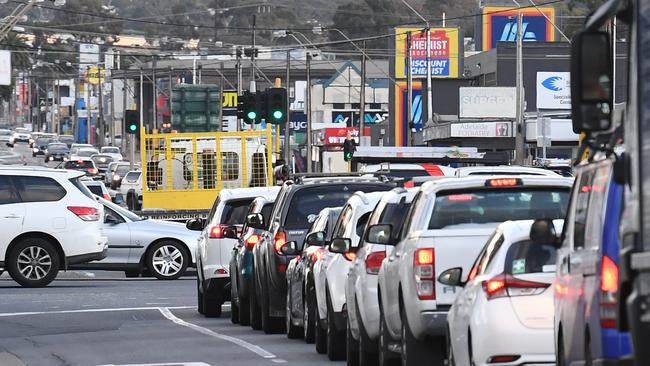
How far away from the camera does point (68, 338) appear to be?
65.8 ft

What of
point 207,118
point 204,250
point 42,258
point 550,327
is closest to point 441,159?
point 42,258

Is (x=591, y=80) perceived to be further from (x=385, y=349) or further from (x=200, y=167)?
(x=200, y=167)

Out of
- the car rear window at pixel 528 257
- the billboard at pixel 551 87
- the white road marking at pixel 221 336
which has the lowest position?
the white road marking at pixel 221 336

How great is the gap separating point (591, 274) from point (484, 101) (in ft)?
209

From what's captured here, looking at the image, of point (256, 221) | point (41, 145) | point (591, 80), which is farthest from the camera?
point (41, 145)

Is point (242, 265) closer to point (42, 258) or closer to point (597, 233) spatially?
point (42, 258)

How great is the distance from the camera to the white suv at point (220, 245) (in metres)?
24.0

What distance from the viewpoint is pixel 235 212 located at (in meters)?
24.6

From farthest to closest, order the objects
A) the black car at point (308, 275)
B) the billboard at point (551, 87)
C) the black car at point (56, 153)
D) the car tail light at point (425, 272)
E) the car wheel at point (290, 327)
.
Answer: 1. the black car at point (56, 153)
2. the billboard at point (551, 87)
3. the car wheel at point (290, 327)
4. the black car at point (308, 275)
5. the car tail light at point (425, 272)

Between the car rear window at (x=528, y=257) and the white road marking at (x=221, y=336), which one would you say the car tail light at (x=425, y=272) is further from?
the white road marking at (x=221, y=336)

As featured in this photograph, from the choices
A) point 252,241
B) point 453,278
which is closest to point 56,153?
point 252,241

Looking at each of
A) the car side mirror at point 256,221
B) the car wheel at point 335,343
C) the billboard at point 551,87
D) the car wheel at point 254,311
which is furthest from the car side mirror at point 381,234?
the billboard at point 551,87

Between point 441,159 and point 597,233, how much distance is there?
26306mm

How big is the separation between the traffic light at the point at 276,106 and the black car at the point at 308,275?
19.5 m
